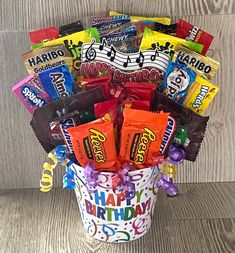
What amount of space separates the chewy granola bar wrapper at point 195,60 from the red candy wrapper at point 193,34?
54 mm

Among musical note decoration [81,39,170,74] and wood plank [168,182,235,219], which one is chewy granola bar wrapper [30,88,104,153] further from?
wood plank [168,182,235,219]

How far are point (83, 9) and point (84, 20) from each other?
2 cm

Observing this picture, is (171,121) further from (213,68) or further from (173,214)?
(173,214)

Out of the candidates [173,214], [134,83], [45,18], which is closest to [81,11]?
[45,18]

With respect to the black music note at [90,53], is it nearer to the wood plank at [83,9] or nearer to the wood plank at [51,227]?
the wood plank at [83,9]

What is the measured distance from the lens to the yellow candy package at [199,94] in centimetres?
86

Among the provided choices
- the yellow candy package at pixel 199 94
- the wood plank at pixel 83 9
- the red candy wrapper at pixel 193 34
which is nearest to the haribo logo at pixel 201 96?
the yellow candy package at pixel 199 94

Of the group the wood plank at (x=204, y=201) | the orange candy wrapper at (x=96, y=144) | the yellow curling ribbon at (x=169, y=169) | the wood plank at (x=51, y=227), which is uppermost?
the orange candy wrapper at (x=96, y=144)

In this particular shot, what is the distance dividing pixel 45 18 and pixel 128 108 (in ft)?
1.02

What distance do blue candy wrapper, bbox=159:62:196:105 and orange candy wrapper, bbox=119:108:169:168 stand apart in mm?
74

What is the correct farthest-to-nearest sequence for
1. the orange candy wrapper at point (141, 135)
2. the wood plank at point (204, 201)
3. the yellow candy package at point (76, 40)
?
1. the wood plank at point (204, 201)
2. the yellow candy package at point (76, 40)
3. the orange candy wrapper at point (141, 135)

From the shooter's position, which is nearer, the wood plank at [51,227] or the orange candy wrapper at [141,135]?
the orange candy wrapper at [141,135]

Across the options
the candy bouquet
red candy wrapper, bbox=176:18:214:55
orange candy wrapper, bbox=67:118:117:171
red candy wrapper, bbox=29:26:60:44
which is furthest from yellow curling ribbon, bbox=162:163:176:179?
red candy wrapper, bbox=29:26:60:44

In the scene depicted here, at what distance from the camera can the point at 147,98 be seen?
86cm
